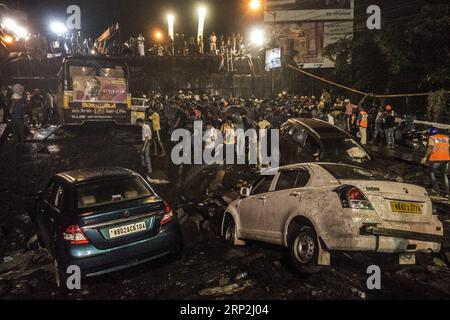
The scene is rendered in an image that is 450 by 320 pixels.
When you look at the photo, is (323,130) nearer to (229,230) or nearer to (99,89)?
(229,230)

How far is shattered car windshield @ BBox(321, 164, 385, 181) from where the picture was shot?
19.3 feet

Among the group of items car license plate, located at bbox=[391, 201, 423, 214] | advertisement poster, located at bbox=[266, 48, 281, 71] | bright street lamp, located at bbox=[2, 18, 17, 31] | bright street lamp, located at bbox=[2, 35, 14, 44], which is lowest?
car license plate, located at bbox=[391, 201, 423, 214]

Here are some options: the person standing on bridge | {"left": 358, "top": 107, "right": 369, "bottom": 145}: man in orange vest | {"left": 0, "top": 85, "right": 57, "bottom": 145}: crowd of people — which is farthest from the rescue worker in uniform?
{"left": 0, "top": 85, "right": 57, "bottom": 145}: crowd of people

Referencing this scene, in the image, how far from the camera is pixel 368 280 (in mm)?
5668

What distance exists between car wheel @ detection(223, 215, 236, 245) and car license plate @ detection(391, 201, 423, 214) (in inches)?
125

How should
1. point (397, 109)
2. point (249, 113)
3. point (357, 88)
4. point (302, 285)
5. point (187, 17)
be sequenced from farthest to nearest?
point (187, 17) → point (357, 88) → point (397, 109) → point (249, 113) → point (302, 285)

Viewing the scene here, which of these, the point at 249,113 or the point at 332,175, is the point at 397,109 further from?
the point at 332,175

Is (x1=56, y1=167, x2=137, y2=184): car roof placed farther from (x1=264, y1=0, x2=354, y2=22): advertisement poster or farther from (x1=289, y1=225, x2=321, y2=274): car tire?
(x1=264, y1=0, x2=354, y2=22): advertisement poster

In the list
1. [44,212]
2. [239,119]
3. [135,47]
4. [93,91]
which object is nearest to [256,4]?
[135,47]

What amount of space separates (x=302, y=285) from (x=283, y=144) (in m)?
7.48

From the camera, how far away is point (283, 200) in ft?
21.1

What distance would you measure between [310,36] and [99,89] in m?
21.9

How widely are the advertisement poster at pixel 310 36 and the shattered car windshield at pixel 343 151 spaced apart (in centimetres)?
2407
